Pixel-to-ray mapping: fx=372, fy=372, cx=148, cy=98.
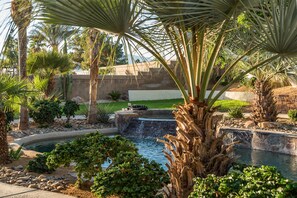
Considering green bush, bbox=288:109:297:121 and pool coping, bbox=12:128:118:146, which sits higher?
green bush, bbox=288:109:297:121

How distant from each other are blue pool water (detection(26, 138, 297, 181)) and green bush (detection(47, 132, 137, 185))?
2925 mm

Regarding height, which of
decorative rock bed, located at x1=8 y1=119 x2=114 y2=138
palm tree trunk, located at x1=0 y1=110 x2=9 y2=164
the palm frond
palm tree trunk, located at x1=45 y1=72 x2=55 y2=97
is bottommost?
decorative rock bed, located at x1=8 y1=119 x2=114 y2=138

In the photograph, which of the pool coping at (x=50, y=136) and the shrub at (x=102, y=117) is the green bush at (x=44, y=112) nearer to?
the pool coping at (x=50, y=136)

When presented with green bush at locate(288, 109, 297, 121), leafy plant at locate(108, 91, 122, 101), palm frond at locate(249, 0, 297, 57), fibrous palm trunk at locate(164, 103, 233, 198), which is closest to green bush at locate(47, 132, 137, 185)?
fibrous palm trunk at locate(164, 103, 233, 198)

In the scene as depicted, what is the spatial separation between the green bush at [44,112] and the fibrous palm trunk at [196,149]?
35.9 feet

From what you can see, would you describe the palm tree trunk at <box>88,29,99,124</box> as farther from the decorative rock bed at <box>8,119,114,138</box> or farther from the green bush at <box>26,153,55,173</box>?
the green bush at <box>26,153,55,173</box>

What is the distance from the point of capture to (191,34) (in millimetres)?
4293

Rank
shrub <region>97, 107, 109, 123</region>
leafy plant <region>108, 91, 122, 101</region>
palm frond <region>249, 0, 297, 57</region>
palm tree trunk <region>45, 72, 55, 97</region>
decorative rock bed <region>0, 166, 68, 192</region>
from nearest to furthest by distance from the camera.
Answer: palm frond <region>249, 0, 297, 57</region> < decorative rock bed <region>0, 166, 68, 192</region> < shrub <region>97, 107, 109, 123</region> < palm tree trunk <region>45, 72, 55, 97</region> < leafy plant <region>108, 91, 122, 101</region>

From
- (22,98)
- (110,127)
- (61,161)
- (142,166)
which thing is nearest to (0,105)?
(22,98)

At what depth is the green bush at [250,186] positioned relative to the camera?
10.4 feet

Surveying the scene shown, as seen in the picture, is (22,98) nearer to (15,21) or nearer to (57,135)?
(15,21)

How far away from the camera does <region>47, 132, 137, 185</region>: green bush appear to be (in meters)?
5.39

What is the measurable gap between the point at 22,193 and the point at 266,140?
836cm

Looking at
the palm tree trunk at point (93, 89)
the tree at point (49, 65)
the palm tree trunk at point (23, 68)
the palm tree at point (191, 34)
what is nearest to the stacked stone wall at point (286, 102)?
the palm tree trunk at point (93, 89)
